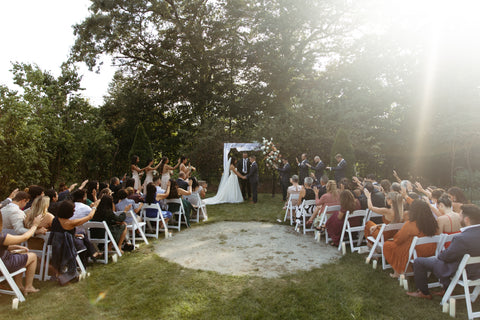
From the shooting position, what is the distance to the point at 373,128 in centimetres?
1602

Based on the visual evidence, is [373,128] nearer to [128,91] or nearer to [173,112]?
[173,112]

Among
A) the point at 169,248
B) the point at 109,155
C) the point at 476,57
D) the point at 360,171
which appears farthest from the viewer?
the point at 109,155

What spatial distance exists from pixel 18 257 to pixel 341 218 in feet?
18.5

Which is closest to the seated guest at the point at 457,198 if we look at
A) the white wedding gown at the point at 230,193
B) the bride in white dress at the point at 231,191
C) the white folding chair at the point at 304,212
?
the white folding chair at the point at 304,212

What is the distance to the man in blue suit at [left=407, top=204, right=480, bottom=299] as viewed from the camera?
3760 mm

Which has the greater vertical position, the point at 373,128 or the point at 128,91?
the point at 128,91

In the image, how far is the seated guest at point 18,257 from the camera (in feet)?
13.2

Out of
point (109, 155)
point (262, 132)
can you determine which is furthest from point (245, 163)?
point (109, 155)

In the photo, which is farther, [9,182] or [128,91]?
[128,91]

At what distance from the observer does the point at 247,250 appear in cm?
636

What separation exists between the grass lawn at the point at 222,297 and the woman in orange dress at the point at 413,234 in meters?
0.35

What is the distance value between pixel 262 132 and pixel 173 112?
31.3 ft

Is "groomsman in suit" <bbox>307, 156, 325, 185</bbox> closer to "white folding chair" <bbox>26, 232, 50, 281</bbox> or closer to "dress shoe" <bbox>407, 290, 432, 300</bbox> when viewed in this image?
"dress shoe" <bbox>407, 290, 432, 300</bbox>

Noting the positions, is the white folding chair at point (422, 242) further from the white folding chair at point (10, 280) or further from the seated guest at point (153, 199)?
the white folding chair at point (10, 280)
